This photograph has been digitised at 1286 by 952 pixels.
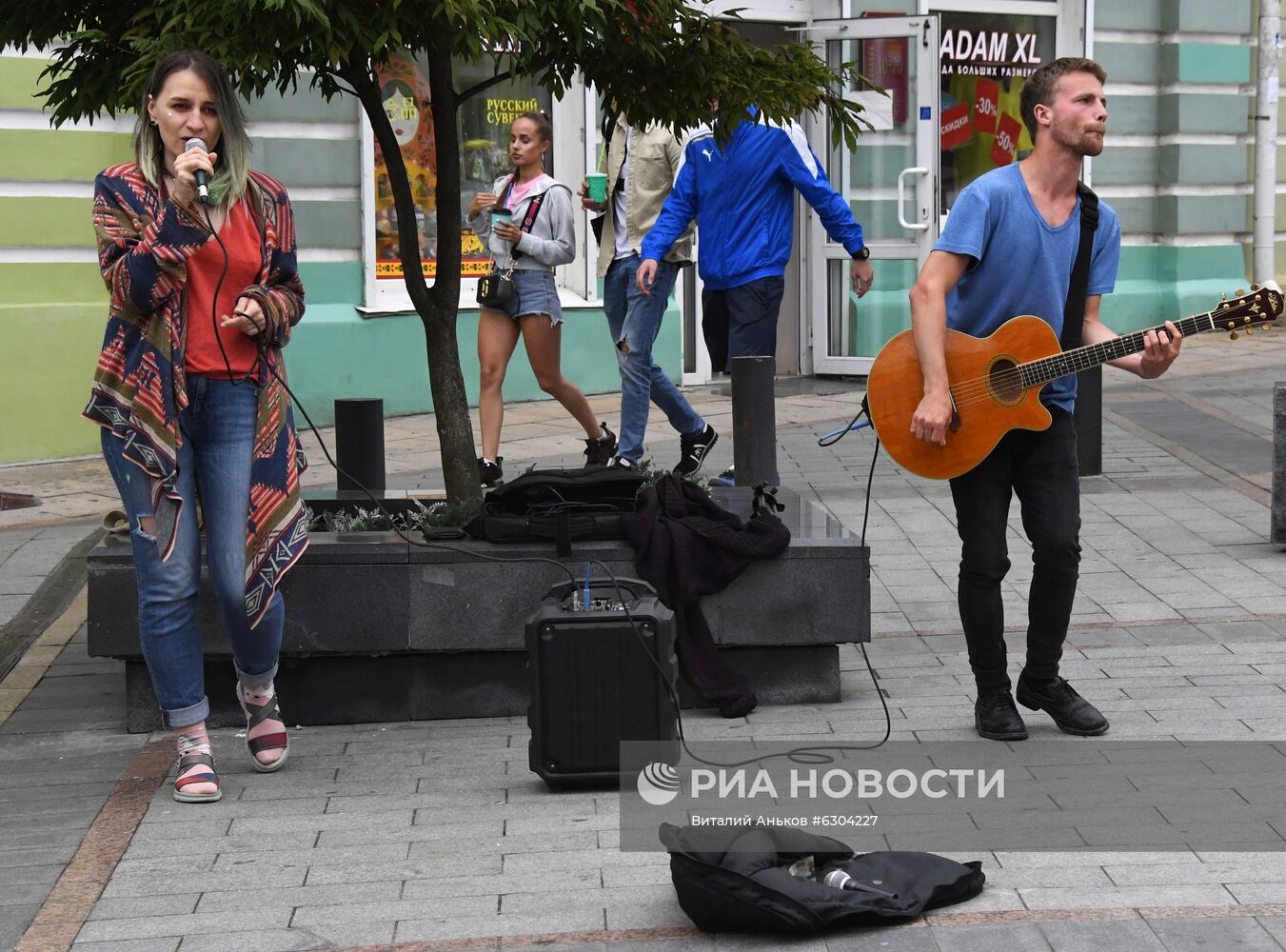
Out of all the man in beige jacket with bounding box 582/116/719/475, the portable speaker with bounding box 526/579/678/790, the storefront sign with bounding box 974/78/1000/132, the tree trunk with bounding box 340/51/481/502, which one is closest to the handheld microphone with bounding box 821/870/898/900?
the portable speaker with bounding box 526/579/678/790

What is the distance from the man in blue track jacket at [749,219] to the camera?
841 centimetres

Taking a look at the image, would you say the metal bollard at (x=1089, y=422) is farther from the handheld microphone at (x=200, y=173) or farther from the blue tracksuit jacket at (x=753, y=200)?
the handheld microphone at (x=200, y=173)

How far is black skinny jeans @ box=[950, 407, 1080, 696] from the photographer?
17.1ft

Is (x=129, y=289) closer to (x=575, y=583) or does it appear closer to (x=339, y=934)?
(x=575, y=583)

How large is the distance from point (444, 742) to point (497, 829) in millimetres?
856

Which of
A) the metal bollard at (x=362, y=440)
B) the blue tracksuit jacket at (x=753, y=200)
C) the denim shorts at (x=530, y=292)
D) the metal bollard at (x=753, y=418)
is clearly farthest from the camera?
the denim shorts at (x=530, y=292)

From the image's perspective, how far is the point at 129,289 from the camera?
4.72 meters

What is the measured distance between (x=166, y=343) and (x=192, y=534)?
0.49 metres

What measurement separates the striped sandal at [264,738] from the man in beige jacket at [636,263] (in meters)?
4.06

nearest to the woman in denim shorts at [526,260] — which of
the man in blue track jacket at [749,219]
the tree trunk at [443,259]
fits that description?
the man in blue track jacket at [749,219]

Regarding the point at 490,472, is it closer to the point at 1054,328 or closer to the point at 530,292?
the point at 530,292

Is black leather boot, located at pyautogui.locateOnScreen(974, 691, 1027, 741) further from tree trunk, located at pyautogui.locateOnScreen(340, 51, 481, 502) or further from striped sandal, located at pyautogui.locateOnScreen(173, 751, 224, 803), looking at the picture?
striped sandal, located at pyautogui.locateOnScreen(173, 751, 224, 803)

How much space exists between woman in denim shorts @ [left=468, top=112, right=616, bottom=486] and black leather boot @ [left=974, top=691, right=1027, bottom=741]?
12.9 feet

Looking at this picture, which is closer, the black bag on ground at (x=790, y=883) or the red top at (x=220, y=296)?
the black bag on ground at (x=790, y=883)
